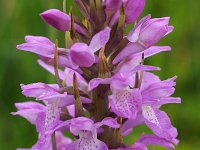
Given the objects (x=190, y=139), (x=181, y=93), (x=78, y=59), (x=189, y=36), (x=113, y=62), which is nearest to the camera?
(x=78, y=59)

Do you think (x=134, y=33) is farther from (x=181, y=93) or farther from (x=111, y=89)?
(x=181, y=93)

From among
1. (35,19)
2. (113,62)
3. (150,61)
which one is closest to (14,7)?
(35,19)

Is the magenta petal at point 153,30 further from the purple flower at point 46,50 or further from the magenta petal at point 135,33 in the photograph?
the purple flower at point 46,50

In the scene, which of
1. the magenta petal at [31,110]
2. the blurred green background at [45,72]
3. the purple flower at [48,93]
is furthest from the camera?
the blurred green background at [45,72]

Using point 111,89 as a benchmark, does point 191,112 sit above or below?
below

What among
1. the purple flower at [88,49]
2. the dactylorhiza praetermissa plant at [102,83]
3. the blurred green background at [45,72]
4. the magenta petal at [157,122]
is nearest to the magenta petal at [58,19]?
the dactylorhiza praetermissa plant at [102,83]

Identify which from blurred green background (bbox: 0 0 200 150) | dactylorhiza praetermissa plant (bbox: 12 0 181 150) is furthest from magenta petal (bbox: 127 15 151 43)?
blurred green background (bbox: 0 0 200 150)

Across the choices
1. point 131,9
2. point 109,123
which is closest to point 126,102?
point 109,123
